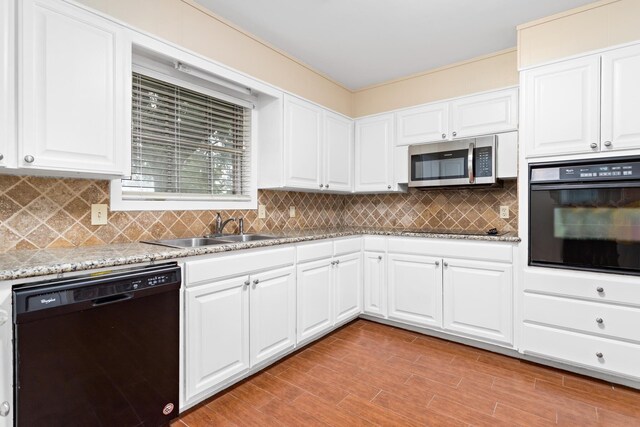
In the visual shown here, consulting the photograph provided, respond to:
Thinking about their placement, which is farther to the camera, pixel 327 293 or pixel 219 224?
pixel 327 293

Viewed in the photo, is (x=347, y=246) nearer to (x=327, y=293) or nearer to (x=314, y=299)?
(x=327, y=293)

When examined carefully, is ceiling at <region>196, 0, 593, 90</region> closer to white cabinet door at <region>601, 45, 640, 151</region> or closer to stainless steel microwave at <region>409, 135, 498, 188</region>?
white cabinet door at <region>601, 45, 640, 151</region>

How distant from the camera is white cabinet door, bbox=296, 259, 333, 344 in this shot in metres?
2.53

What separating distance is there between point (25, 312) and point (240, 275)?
1.02 meters

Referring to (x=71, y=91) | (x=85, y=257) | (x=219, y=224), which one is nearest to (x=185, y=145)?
(x=219, y=224)

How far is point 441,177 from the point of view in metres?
3.07

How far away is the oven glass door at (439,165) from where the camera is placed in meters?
2.95

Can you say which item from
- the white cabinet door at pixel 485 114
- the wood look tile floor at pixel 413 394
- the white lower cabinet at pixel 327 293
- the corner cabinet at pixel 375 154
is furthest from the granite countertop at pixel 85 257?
the white cabinet door at pixel 485 114

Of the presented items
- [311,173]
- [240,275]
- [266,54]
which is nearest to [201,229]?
[240,275]

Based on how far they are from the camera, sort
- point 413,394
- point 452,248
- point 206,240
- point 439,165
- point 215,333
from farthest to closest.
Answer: point 439,165, point 452,248, point 206,240, point 413,394, point 215,333

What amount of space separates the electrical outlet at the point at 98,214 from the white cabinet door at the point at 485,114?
2.87 meters

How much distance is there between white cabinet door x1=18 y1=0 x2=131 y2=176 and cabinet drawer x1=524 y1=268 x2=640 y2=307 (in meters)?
2.76

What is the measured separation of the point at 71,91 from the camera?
158 cm

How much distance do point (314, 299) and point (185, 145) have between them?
1560 millimetres
